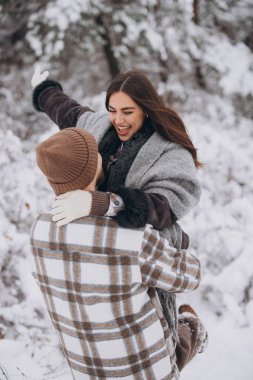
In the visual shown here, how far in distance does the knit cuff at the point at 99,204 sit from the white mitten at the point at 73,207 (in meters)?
0.01

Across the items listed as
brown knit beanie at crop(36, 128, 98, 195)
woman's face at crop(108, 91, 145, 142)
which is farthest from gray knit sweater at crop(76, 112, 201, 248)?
brown knit beanie at crop(36, 128, 98, 195)

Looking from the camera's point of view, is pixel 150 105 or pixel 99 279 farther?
pixel 150 105

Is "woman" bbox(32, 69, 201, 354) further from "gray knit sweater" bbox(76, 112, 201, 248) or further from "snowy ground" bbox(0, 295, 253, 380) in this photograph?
"snowy ground" bbox(0, 295, 253, 380)

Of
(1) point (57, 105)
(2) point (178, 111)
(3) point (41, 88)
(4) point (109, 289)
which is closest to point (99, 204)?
(4) point (109, 289)

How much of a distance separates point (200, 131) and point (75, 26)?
7.96 ft

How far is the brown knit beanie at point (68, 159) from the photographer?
125 centimetres

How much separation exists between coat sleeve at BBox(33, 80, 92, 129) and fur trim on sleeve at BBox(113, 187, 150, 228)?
35.4 inches

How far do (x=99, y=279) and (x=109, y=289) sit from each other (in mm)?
54

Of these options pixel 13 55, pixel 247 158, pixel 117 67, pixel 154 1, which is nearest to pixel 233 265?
pixel 247 158

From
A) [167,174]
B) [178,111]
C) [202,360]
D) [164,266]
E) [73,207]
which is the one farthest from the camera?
[178,111]

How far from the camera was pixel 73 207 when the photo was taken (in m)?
1.23

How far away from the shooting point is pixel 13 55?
5906mm

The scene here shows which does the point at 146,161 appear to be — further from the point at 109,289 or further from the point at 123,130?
the point at 109,289

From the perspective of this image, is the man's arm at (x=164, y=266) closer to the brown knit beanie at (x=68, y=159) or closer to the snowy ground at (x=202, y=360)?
the brown knit beanie at (x=68, y=159)
